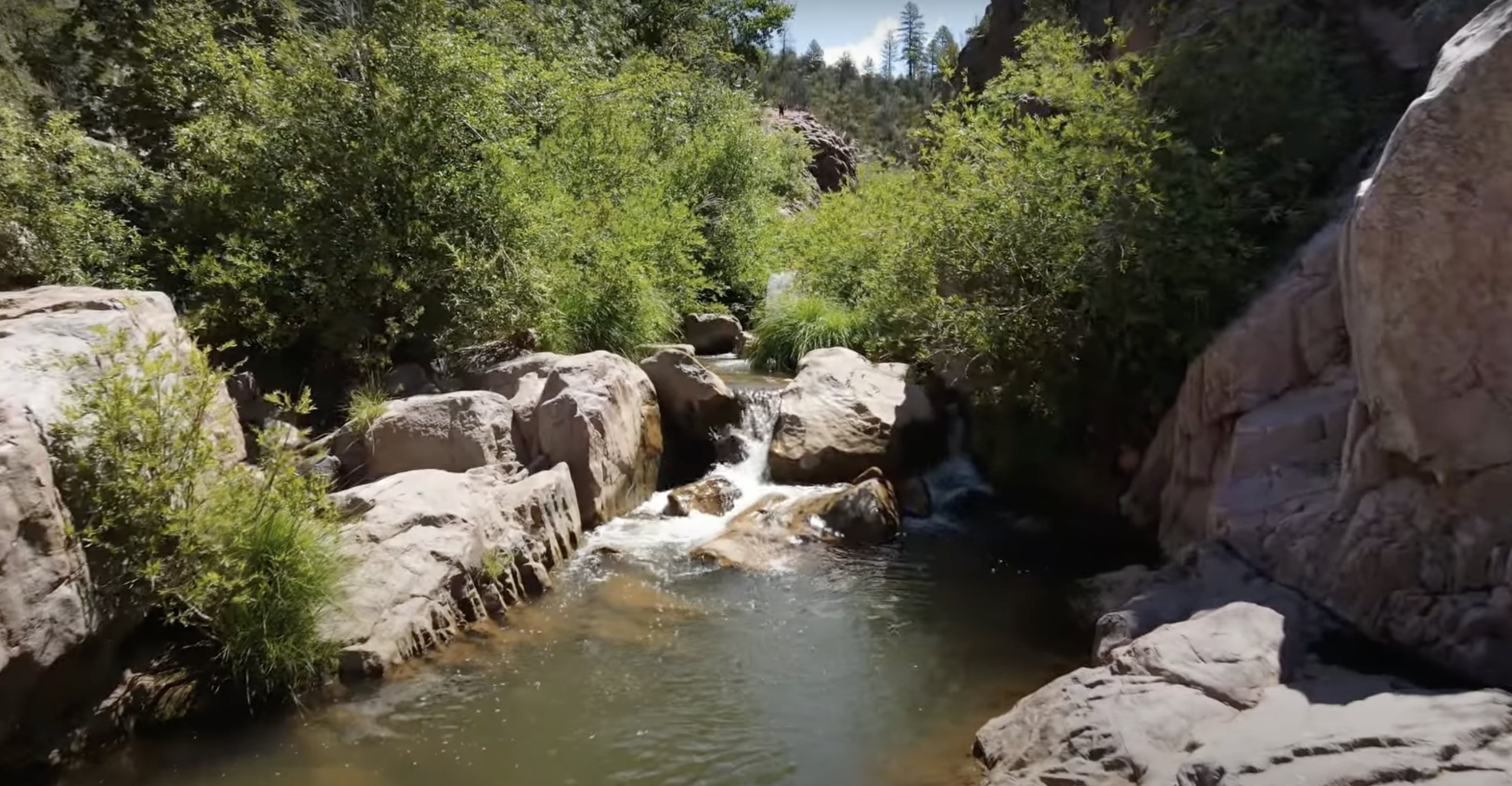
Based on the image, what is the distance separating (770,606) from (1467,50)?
18.7 ft

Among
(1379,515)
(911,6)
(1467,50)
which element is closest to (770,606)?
(1379,515)

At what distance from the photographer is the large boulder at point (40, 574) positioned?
5.17 metres

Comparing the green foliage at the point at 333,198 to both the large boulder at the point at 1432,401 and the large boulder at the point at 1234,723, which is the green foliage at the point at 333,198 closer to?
the large boulder at the point at 1234,723

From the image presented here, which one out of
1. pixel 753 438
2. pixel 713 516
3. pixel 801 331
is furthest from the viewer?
pixel 801 331

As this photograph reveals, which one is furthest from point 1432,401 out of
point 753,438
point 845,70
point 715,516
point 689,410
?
point 845,70

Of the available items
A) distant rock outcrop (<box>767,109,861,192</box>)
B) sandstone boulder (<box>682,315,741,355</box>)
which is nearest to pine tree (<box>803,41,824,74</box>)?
distant rock outcrop (<box>767,109,861,192</box>)

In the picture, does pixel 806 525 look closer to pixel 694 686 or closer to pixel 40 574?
pixel 694 686

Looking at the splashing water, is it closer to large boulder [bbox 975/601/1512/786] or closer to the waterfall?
the waterfall

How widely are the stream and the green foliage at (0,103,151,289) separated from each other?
544cm

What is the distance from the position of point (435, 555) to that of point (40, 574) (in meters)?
2.47

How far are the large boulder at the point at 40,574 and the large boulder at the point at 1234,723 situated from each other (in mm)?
4847

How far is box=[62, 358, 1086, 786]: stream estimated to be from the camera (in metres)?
5.77

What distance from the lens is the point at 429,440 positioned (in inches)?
364

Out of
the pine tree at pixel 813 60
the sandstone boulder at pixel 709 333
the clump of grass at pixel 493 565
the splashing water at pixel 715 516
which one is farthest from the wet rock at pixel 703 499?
the pine tree at pixel 813 60
